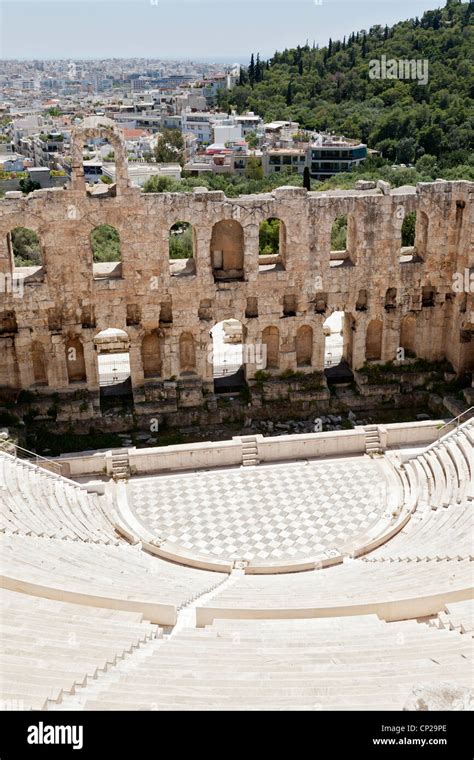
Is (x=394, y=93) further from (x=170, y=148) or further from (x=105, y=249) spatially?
(x=105, y=249)

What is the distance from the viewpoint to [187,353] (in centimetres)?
3180

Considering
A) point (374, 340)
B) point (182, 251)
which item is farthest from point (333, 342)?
point (182, 251)

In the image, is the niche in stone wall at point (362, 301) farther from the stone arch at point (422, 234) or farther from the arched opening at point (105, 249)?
the arched opening at point (105, 249)

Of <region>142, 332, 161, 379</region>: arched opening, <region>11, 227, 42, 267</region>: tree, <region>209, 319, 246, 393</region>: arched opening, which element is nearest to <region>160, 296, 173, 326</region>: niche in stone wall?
<region>142, 332, 161, 379</region>: arched opening

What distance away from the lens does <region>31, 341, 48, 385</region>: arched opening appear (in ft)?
99.6

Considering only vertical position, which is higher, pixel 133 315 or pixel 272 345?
pixel 133 315

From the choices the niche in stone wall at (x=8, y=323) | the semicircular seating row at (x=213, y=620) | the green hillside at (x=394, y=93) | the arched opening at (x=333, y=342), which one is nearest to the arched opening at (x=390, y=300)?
the arched opening at (x=333, y=342)

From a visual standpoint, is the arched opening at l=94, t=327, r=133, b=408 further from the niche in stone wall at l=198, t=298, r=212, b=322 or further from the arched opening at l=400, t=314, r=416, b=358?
the arched opening at l=400, t=314, r=416, b=358

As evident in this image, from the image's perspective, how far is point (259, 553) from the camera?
22.6 meters

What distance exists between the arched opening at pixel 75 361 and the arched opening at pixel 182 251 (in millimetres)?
4739

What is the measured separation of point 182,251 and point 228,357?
1499cm

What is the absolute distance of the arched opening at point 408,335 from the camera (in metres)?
33.5

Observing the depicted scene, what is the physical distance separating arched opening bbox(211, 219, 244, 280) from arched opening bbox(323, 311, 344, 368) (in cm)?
485
